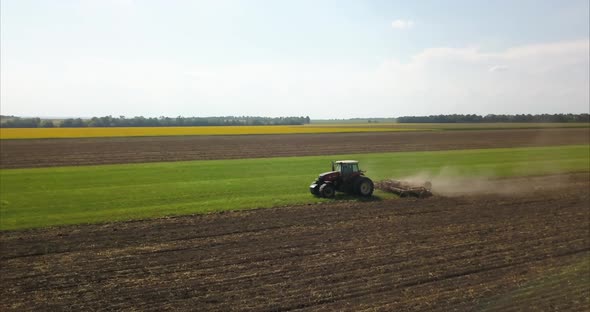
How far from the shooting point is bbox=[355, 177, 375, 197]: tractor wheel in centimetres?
2295

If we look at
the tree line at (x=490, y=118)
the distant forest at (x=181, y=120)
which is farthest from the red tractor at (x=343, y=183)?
the tree line at (x=490, y=118)

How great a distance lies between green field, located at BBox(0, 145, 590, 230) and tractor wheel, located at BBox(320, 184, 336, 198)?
544mm

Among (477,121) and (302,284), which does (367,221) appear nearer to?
(302,284)

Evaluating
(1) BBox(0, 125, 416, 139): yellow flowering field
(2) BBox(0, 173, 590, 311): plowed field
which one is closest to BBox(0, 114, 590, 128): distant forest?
(1) BBox(0, 125, 416, 139): yellow flowering field

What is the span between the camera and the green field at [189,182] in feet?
65.7

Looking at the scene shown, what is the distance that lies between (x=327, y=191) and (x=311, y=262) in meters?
9.63

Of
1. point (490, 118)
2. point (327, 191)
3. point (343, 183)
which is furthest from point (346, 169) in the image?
point (490, 118)

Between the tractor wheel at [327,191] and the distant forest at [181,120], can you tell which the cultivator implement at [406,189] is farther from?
the distant forest at [181,120]

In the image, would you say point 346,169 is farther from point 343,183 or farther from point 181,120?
point 181,120

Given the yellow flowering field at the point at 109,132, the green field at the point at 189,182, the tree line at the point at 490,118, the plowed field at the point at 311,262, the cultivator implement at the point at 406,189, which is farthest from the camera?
the tree line at the point at 490,118

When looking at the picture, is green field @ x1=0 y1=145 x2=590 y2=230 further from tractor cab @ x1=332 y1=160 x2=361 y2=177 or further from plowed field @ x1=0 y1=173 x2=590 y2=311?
tractor cab @ x1=332 y1=160 x2=361 y2=177

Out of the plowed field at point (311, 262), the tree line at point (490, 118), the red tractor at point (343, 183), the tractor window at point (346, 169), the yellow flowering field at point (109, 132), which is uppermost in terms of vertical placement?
the tree line at point (490, 118)

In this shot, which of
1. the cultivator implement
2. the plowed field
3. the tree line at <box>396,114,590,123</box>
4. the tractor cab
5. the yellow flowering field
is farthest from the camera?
the tree line at <box>396,114,590,123</box>

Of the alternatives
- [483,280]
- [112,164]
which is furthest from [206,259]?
[112,164]
